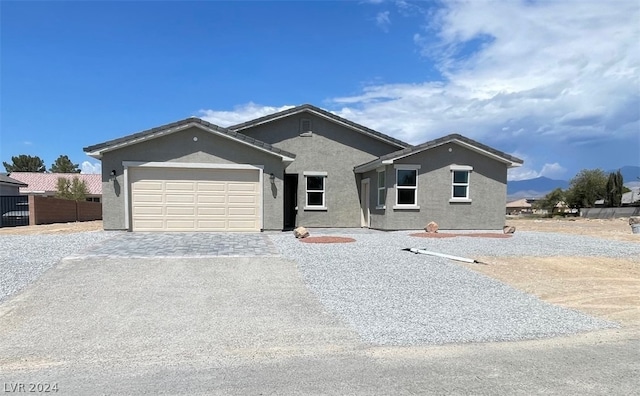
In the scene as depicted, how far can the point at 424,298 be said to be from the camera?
7.17m

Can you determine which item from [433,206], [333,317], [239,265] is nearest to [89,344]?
[333,317]

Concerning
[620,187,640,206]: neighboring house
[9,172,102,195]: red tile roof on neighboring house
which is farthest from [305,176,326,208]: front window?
[620,187,640,206]: neighboring house

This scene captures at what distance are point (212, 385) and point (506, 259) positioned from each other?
869 centimetres

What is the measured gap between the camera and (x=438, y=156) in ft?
61.2

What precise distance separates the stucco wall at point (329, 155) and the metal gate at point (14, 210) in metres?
13.0

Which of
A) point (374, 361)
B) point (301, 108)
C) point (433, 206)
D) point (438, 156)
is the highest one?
point (301, 108)

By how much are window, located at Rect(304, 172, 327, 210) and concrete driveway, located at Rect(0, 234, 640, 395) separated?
12.9 meters

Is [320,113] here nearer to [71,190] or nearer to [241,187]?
[241,187]

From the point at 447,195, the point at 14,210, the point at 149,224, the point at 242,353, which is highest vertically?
the point at 447,195

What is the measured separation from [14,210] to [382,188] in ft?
63.5

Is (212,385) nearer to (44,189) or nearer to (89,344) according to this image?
(89,344)

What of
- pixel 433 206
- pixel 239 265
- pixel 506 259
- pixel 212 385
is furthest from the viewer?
pixel 433 206

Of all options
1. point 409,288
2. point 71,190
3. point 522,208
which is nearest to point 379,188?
point 409,288

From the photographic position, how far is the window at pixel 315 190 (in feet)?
66.3
